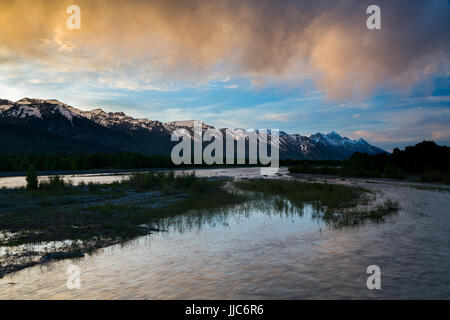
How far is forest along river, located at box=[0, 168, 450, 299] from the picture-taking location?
9891 mm

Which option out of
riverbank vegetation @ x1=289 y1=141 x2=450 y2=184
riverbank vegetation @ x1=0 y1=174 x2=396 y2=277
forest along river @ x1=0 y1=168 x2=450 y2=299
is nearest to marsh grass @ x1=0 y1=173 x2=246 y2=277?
riverbank vegetation @ x1=0 y1=174 x2=396 y2=277

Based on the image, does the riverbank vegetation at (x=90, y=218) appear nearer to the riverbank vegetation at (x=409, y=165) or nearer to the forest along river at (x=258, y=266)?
the forest along river at (x=258, y=266)

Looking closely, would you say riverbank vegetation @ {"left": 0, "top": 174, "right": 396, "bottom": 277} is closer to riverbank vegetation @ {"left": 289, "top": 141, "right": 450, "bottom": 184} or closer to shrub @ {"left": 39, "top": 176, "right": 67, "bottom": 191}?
shrub @ {"left": 39, "top": 176, "right": 67, "bottom": 191}

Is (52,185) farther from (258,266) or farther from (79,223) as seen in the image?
(258,266)

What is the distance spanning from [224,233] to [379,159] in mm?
91056

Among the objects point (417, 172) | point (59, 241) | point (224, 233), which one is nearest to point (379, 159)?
point (417, 172)

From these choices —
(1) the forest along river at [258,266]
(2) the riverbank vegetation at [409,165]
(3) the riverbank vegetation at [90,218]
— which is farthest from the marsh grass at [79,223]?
(2) the riverbank vegetation at [409,165]

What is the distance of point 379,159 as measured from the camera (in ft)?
313

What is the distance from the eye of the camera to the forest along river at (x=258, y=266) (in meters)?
9.89

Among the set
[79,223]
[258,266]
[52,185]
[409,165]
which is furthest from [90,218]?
[409,165]
